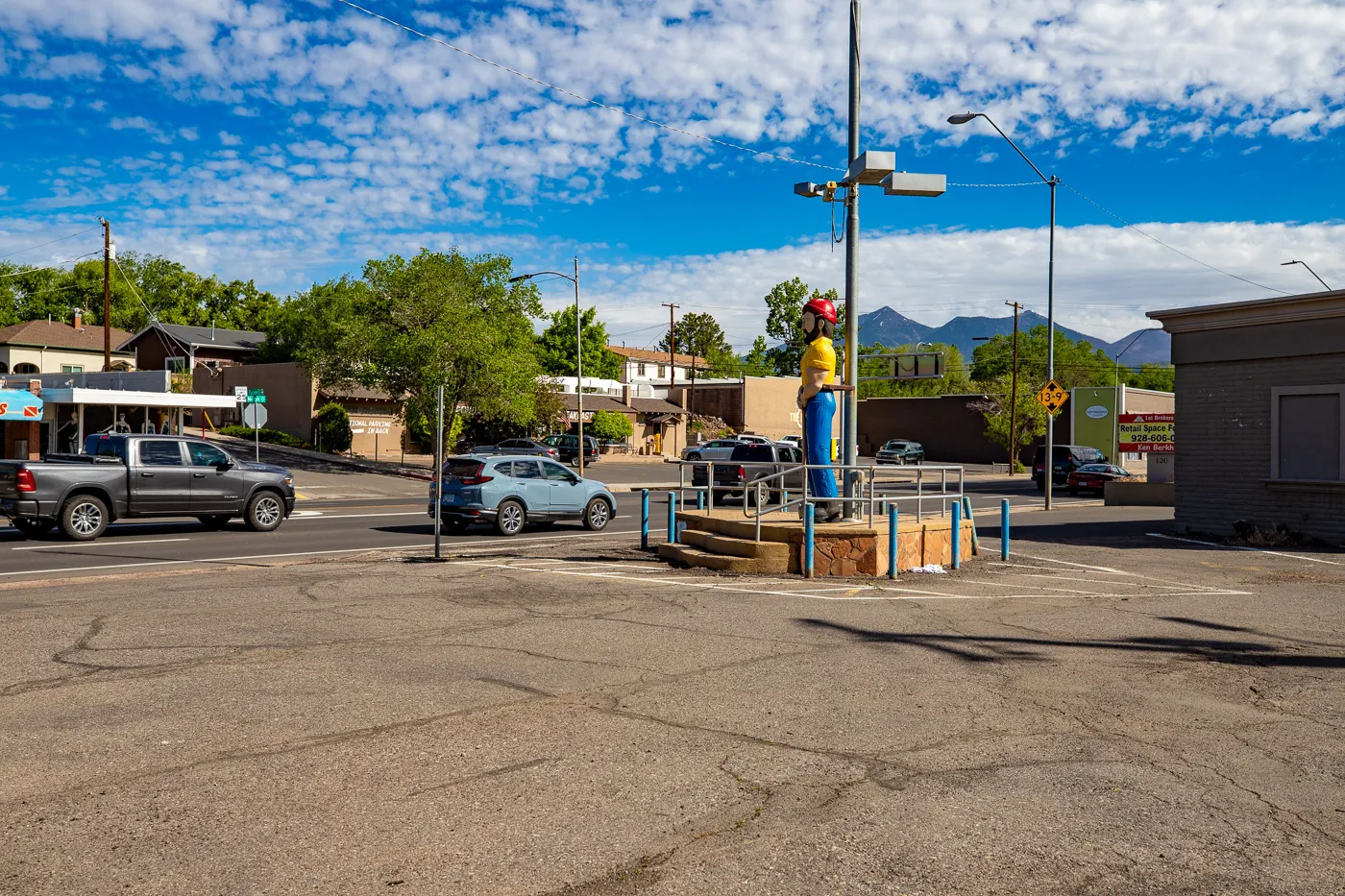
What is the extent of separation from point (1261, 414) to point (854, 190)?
382 inches

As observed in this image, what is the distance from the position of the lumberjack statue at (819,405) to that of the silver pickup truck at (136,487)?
11016 mm

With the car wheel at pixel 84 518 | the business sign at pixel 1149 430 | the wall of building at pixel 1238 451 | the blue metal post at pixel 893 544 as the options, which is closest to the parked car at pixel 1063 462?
the business sign at pixel 1149 430

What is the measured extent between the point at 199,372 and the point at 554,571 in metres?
57.2

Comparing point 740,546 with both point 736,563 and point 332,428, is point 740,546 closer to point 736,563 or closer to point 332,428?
point 736,563

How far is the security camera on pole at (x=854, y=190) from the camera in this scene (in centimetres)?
1503

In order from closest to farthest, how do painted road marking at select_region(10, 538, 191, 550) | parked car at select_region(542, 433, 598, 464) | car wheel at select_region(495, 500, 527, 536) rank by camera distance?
painted road marking at select_region(10, 538, 191, 550) < car wheel at select_region(495, 500, 527, 536) < parked car at select_region(542, 433, 598, 464)

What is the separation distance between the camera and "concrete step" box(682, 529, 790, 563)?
14.5 meters

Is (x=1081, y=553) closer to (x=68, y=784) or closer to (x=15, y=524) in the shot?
(x=68, y=784)

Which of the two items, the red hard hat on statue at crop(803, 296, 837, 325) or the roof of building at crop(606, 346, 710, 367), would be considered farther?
the roof of building at crop(606, 346, 710, 367)

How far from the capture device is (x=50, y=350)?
6681cm

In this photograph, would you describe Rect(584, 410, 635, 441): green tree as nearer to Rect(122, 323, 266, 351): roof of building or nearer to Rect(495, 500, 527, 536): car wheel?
Rect(122, 323, 266, 351): roof of building

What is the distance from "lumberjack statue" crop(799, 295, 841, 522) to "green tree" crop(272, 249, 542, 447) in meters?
26.9

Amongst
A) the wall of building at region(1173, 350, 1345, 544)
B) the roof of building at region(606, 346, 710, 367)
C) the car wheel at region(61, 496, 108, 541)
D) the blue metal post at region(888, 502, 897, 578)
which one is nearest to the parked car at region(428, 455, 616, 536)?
the car wheel at region(61, 496, 108, 541)

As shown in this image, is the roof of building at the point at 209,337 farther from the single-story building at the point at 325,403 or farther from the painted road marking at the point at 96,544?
the painted road marking at the point at 96,544
